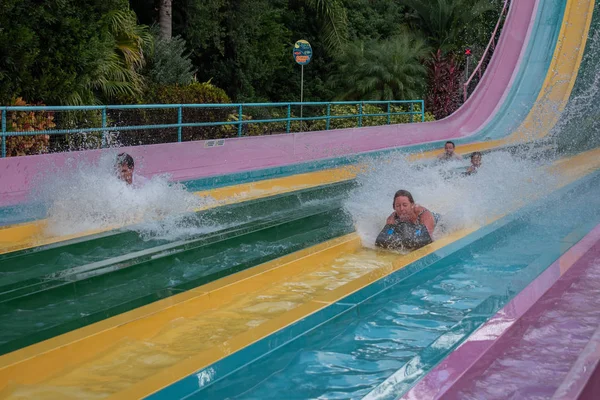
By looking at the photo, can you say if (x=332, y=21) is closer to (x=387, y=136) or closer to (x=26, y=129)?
(x=387, y=136)

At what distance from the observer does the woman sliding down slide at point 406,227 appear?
22.8 ft

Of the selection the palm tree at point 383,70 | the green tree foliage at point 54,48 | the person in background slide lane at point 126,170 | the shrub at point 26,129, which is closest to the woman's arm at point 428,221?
the person in background slide lane at point 126,170

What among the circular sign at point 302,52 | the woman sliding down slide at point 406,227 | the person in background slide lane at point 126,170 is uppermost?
the circular sign at point 302,52

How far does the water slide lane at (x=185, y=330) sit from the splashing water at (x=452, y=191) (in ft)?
3.89

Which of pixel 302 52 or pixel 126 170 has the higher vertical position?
pixel 302 52

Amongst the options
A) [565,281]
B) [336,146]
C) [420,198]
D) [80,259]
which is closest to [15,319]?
[80,259]

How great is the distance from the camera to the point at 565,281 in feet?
18.7

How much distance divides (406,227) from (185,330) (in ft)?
9.12

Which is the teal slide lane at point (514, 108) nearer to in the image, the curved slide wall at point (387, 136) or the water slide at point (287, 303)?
the curved slide wall at point (387, 136)

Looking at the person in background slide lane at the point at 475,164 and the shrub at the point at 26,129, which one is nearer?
the shrub at the point at 26,129

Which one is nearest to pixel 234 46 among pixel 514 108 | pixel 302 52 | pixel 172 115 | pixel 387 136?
pixel 302 52

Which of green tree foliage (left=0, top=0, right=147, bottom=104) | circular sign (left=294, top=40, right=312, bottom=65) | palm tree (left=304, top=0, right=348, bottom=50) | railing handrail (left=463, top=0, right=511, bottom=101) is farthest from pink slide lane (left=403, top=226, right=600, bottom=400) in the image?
palm tree (left=304, top=0, right=348, bottom=50)

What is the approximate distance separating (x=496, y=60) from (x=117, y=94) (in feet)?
37.6

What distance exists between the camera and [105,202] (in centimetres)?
820
